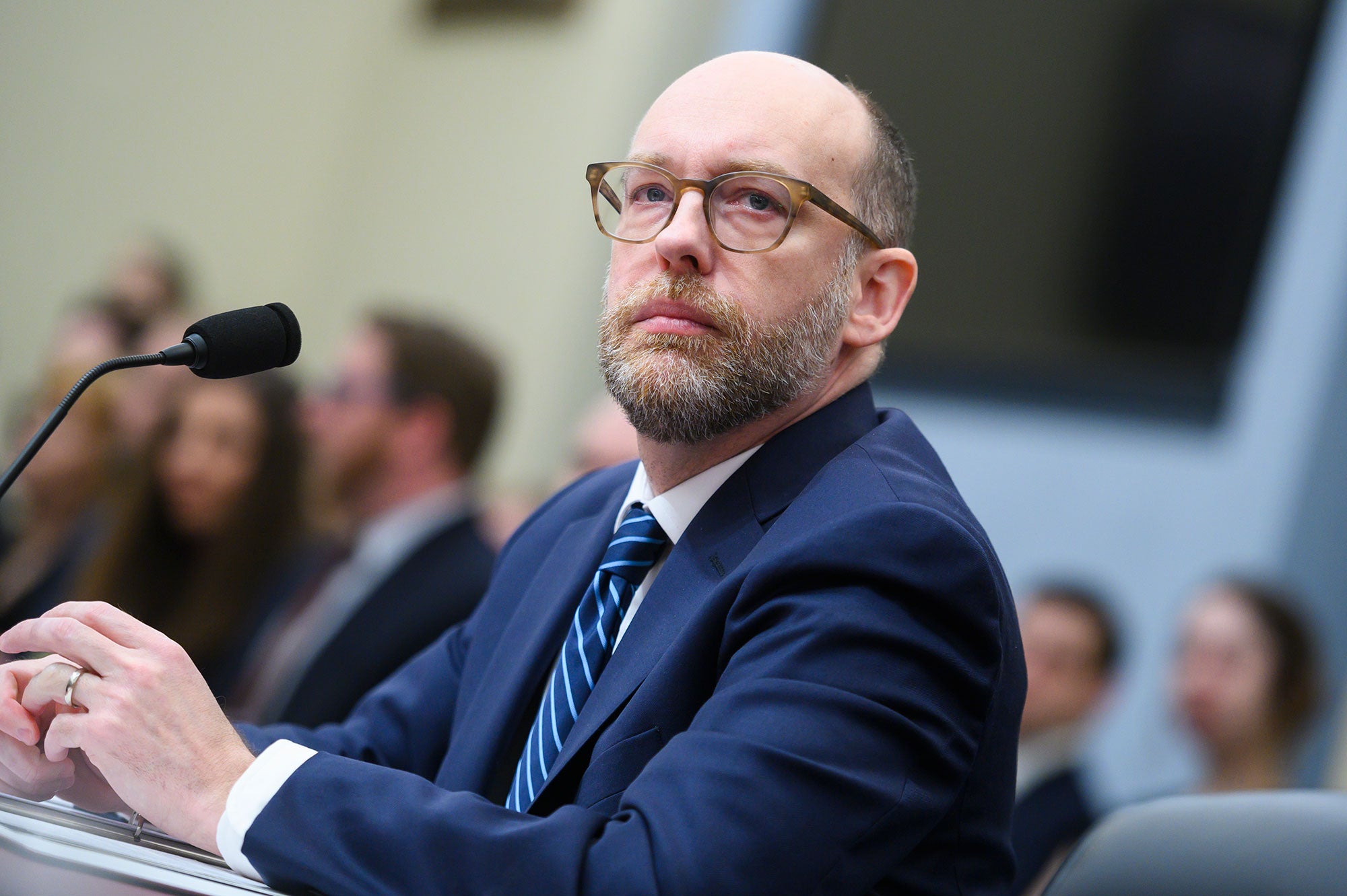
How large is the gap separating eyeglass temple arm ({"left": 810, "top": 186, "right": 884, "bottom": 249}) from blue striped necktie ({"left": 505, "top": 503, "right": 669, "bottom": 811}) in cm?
34

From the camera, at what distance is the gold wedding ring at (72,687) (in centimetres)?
116

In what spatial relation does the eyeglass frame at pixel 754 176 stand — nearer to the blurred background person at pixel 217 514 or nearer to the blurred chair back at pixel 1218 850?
the blurred chair back at pixel 1218 850

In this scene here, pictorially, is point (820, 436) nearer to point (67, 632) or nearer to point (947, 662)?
point (947, 662)

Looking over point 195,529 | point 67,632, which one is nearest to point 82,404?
point 195,529

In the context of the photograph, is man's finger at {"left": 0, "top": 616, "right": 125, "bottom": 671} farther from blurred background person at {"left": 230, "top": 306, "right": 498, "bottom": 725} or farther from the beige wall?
the beige wall

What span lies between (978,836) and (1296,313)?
10.2 ft

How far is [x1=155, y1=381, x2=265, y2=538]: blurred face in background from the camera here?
3223mm

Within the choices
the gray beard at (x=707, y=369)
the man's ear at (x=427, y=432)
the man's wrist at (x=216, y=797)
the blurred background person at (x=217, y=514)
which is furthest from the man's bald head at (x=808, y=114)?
the blurred background person at (x=217, y=514)

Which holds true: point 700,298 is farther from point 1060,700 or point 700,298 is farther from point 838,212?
point 1060,700

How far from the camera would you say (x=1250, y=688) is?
2998mm

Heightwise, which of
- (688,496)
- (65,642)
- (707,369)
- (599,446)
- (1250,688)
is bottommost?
(1250,688)

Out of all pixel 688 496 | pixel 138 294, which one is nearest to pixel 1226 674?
pixel 688 496

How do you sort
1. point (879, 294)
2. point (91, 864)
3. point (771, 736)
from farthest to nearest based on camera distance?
point (879, 294), point (771, 736), point (91, 864)

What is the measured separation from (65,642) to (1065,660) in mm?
2457
